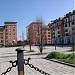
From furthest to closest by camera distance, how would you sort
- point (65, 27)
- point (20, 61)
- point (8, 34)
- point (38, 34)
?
point (8, 34) → point (65, 27) → point (38, 34) → point (20, 61)

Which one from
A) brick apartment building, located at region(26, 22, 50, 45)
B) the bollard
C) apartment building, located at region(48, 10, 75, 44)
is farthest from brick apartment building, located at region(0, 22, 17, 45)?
the bollard

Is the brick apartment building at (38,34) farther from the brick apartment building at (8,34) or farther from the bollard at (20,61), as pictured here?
the brick apartment building at (8,34)

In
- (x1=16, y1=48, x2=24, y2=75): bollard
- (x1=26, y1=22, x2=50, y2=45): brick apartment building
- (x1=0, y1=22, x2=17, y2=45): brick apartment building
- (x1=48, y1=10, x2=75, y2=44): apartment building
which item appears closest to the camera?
(x1=16, y1=48, x2=24, y2=75): bollard

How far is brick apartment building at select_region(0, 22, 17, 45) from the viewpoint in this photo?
120m

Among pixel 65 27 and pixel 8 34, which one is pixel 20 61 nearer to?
pixel 65 27

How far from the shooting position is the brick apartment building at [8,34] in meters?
120

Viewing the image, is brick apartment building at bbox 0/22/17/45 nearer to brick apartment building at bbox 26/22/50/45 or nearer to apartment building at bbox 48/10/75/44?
apartment building at bbox 48/10/75/44

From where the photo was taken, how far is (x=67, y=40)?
84.1 metres

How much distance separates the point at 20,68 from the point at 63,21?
8790cm

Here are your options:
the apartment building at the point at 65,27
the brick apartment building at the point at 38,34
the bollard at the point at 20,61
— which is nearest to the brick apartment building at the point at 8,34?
the apartment building at the point at 65,27

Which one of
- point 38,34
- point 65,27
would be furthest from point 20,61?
point 65,27

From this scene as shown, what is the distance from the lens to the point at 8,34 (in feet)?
394

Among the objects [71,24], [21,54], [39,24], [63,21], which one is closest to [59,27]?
[63,21]

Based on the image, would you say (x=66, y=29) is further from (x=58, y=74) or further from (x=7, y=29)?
(x=58, y=74)
